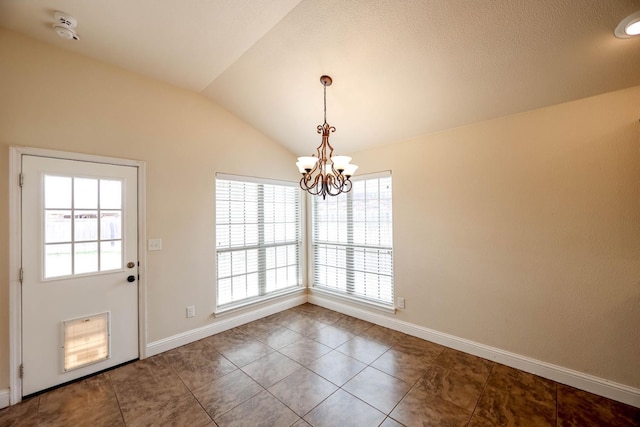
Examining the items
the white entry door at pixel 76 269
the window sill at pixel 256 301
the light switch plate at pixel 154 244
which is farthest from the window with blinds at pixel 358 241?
the white entry door at pixel 76 269

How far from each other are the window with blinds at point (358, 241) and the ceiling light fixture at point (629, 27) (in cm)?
216

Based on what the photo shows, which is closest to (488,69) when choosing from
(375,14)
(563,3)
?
(563,3)

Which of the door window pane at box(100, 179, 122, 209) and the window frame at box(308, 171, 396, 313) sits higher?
the door window pane at box(100, 179, 122, 209)

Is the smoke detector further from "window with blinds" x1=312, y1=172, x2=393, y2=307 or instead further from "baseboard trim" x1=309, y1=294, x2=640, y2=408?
"baseboard trim" x1=309, y1=294, x2=640, y2=408

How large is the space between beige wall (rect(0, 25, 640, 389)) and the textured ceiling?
0.25 meters

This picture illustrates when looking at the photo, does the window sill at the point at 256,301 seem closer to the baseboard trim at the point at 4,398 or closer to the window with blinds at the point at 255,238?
the window with blinds at the point at 255,238

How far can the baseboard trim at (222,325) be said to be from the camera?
9.18 ft

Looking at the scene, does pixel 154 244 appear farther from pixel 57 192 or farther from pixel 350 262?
pixel 350 262

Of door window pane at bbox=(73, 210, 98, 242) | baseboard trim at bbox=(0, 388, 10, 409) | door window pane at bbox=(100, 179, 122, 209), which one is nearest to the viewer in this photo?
baseboard trim at bbox=(0, 388, 10, 409)

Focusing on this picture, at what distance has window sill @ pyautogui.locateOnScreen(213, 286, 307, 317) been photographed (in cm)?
331

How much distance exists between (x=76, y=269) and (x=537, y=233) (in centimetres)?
423

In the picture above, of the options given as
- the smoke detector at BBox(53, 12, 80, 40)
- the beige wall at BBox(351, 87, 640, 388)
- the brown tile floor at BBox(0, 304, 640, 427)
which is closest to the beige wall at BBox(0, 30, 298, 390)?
the smoke detector at BBox(53, 12, 80, 40)

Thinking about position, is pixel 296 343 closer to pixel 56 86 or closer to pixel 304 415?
pixel 304 415

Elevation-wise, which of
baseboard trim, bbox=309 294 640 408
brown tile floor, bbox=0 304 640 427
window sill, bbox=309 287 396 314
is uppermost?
window sill, bbox=309 287 396 314
